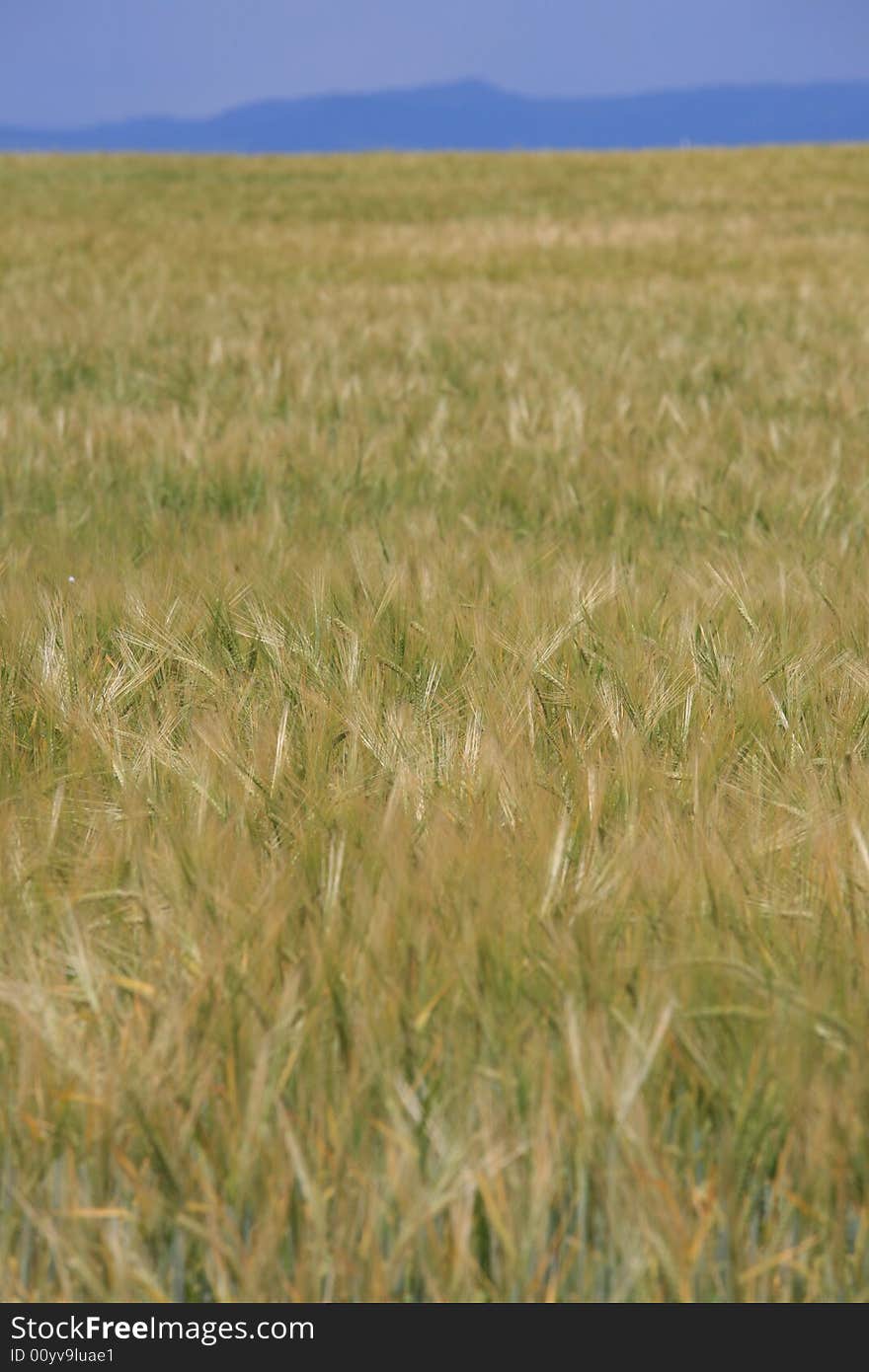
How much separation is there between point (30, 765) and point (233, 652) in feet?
1.23

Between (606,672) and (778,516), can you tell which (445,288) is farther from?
(606,672)

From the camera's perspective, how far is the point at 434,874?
3.01 feet

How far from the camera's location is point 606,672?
4.71 ft

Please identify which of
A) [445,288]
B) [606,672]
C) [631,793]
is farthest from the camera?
[445,288]

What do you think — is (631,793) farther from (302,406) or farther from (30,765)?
(302,406)

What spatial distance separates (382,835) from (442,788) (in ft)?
0.51

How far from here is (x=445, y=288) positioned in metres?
6.31

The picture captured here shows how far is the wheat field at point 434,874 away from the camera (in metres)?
0.69

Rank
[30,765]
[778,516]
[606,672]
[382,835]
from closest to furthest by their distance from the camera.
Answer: [382,835] → [30,765] → [606,672] → [778,516]

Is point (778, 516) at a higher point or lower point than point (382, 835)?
lower

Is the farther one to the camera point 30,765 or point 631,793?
point 30,765


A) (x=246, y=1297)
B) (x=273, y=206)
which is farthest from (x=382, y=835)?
(x=273, y=206)

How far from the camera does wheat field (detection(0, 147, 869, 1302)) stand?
0.69 metres

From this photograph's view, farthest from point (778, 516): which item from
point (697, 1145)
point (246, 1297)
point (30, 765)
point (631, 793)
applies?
point (246, 1297)
